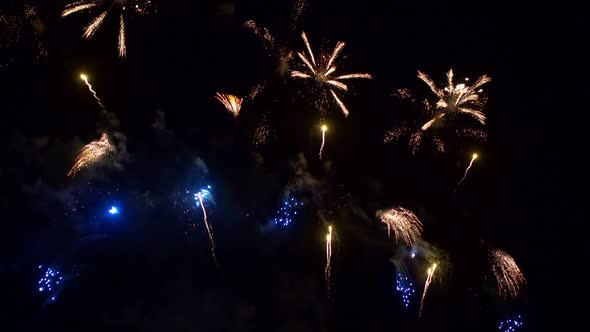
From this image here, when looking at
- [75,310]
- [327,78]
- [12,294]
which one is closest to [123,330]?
[75,310]

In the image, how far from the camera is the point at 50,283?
2525 cm

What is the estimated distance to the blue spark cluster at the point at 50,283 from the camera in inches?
889

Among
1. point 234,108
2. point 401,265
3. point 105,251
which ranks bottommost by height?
point 105,251

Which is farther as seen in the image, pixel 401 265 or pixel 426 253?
pixel 401 265

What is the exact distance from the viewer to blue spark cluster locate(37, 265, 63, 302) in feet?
74.1

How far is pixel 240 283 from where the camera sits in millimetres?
27750

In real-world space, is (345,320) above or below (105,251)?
below

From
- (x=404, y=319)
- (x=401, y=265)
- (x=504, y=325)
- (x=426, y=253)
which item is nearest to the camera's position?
(x=426, y=253)

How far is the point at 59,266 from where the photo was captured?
21.8m

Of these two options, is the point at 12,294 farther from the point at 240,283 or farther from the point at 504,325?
the point at 504,325

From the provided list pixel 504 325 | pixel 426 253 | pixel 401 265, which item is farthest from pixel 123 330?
pixel 504 325

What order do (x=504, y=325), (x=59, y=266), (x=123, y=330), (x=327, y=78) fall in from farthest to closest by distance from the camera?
(x=504, y=325) < (x=123, y=330) < (x=59, y=266) < (x=327, y=78)

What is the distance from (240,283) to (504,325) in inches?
885

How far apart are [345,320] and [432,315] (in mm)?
6318
